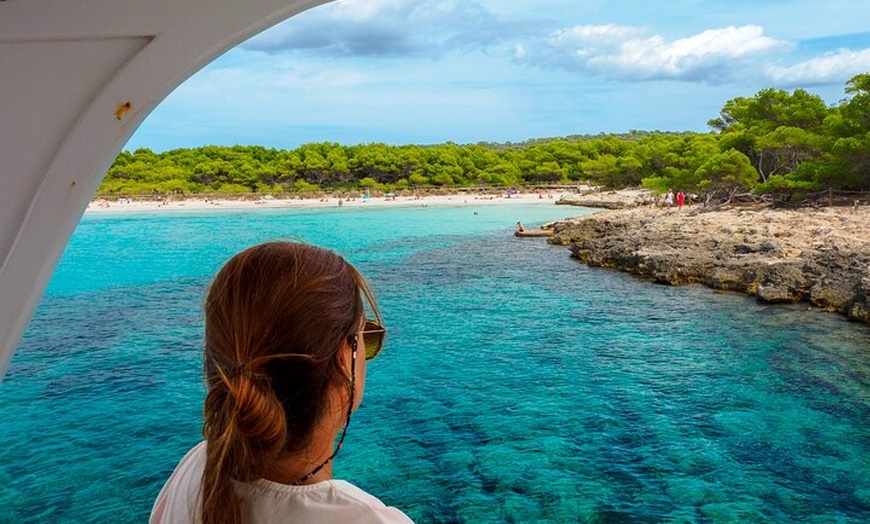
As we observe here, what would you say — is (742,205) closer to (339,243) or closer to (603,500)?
(339,243)

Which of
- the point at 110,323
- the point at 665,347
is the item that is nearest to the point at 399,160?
the point at 110,323

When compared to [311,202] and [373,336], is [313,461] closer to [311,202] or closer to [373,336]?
[373,336]

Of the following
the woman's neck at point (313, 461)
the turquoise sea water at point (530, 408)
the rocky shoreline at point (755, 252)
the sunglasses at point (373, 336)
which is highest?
the sunglasses at point (373, 336)

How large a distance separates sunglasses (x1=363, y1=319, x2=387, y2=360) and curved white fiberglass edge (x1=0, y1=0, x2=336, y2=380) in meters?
0.97

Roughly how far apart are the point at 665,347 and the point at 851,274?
12.0 ft

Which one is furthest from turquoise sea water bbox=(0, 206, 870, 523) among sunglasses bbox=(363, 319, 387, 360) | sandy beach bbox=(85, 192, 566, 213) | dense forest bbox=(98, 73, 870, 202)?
sandy beach bbox=(85, 192, 566, 213)

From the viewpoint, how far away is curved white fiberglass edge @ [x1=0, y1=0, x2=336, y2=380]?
1.38 metres

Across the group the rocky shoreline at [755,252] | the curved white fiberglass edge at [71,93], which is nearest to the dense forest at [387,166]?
the rocky shoreline at [755,252]

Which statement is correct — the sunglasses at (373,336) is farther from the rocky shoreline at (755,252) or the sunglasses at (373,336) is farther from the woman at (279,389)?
the rocky shoreline at (755,252)

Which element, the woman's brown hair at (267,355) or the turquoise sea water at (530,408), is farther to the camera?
the turquoise sea water at (530,408)

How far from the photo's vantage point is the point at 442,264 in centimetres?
1812

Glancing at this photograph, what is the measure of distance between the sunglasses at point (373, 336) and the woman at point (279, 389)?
0.06 m

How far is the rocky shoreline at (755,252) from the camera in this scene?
35.5ft

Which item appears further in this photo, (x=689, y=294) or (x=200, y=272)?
(x=200, y=272)
